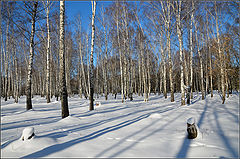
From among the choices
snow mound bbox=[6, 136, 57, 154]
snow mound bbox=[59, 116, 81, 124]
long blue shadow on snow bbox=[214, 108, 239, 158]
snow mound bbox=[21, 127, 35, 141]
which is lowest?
snow mound bbox=[59, 116, 81, 124]

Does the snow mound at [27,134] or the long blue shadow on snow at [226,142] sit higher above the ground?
the snow mound at [27,134]

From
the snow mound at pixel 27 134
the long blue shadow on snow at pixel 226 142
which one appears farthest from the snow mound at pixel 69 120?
the long blue shadow on snow at pixel 226 142

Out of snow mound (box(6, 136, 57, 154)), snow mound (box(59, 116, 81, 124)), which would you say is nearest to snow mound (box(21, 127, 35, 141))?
snow mound (box(6, 136, 57, 154))

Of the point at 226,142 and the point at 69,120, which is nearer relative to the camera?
the point at 226,142

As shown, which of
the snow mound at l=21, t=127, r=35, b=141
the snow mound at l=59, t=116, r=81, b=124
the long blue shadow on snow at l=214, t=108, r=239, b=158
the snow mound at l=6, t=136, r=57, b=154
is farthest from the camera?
→ the snow mound at l=59, t=116, r=81, b=124

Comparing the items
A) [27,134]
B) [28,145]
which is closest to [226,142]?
[28,145]

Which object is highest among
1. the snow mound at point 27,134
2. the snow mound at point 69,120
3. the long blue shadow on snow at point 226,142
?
the snow mound at point 27,134

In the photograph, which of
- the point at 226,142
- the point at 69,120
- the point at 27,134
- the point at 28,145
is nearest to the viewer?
the point at 28,145

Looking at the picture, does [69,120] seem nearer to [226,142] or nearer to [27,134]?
[27,134]

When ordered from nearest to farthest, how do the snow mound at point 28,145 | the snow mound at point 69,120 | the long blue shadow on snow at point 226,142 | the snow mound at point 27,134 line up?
the long blue shadow on snow at point 226,142, the snow mound at point 28,145, the snow mound at point 27,134, the snow mound at point 69,120

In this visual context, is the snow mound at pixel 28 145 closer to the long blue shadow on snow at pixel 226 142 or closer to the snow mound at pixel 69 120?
the snow mound at pixel 69 120

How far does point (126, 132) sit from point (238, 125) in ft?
13.6

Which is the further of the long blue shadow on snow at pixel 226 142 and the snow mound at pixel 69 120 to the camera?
the snow mound at pixel 69 120

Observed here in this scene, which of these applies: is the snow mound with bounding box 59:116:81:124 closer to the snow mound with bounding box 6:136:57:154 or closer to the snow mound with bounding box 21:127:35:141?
the snow mound with bounding box 6:136:57:154
